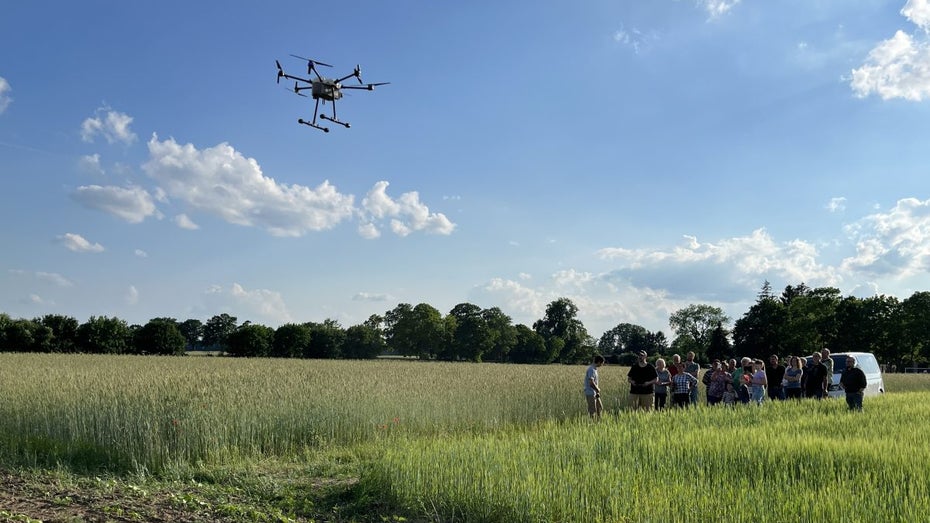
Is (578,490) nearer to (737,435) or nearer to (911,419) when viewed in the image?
(737,435)

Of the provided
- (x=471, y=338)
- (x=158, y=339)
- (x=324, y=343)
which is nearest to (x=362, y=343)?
(x=324, y=343)

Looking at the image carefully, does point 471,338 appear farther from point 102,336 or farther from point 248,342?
point 102,336

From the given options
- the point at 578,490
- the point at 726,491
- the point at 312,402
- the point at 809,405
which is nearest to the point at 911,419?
the point at 809,405

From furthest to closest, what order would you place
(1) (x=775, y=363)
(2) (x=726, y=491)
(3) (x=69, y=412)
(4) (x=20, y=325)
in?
(4) (x=20, y=325) → (1) (x=775, y=363) → (3) (x=69, y=412) → (2) (x=726, y=491)

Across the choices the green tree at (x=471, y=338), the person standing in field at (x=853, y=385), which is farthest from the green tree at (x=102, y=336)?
the person standing in field at (x=853, y=385)

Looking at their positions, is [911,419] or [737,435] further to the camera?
[911,419]

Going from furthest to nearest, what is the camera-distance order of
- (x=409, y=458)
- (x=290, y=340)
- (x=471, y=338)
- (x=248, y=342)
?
(x=471, y=338), (x=290, y=340), (x=248, y=342), (x=409, y=458)

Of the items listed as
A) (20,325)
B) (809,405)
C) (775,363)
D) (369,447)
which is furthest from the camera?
(20,325)
